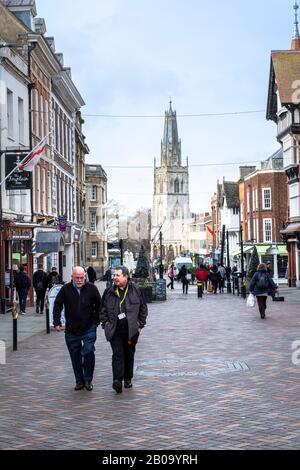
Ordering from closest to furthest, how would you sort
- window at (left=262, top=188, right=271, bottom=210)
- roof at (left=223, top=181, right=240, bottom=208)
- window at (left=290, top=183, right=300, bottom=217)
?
window at (left=290, top=183, right=300, bottom=217)
window at (left=262, top=188, right=271, bottom=210)
roof at (left=223, top=181, right=240, bottom=208)

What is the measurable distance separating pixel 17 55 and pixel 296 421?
24685 millimetres

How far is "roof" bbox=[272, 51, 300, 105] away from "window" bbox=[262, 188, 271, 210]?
1713 centimetres

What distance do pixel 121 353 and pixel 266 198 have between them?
169ft

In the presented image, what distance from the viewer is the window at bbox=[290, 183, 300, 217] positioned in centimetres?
4338

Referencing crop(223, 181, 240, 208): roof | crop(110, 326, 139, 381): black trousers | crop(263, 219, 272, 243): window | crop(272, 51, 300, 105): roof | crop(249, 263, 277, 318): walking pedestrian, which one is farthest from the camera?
crop(223, 181, 240, 208): roof

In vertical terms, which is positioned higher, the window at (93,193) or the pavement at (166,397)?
the window at (93,193)

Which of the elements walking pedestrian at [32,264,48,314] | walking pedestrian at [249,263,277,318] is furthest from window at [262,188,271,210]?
walking pedestrian at [249,263,277,318]

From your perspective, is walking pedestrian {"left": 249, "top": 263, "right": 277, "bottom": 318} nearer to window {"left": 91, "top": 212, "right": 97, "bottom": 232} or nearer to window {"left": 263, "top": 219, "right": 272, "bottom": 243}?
window {"left": 263, "top": 219, "right": 272, "bottom": 243}

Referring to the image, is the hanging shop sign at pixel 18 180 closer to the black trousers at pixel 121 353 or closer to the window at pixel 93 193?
the black trousers at pixel 121 353

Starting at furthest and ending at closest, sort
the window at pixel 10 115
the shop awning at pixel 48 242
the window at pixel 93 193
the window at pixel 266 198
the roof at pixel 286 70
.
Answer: the window at pixel 93 193, the window at pixel 266 198, the roof at pixel 286 70, the shop awning at pixel 48 242, the window at pixel 10 115

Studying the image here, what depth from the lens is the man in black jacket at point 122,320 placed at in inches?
433

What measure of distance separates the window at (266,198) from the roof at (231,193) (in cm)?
1895

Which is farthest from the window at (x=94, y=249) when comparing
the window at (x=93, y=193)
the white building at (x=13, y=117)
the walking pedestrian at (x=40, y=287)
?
the walking pedestrian at (x=40, y=287)

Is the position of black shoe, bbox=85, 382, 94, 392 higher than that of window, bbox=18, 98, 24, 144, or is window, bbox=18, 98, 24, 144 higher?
window, bbox=18, 98, 24, 144
